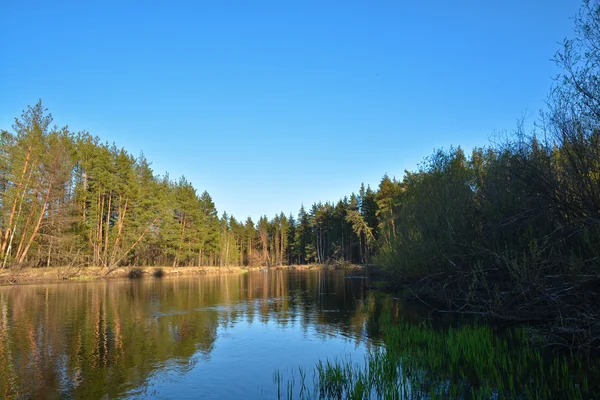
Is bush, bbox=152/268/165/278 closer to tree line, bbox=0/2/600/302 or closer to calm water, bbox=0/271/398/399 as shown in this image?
tree line, bbox=0/2/600/302

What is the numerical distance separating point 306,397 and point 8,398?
7049 millimetres

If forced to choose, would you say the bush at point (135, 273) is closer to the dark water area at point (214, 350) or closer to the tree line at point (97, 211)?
the tree line at point (97, 211)

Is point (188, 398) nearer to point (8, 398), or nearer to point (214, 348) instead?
point (8, 398)

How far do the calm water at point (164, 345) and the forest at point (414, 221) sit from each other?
18.6 ft

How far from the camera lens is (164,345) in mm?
15117

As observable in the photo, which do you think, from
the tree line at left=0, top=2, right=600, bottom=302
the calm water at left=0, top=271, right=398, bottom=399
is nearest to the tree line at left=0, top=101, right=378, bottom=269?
the tree line at left=0, top=2, right=600, bottom=302

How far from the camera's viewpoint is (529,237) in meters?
13.8

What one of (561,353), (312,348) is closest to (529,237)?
(561,353)

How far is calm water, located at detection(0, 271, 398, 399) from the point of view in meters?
10.5

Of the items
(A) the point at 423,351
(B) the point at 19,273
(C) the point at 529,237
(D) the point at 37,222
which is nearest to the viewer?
(A) the point at 423,351

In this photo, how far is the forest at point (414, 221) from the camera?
11.4 metres

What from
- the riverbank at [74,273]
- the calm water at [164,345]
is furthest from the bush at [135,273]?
the calm water at [164,345]

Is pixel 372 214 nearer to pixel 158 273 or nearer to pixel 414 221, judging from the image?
pixel 158 273

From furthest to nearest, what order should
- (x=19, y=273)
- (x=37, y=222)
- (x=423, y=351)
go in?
(x=37, y=222) → (x=19, y=273) → (x=423, y=351)
